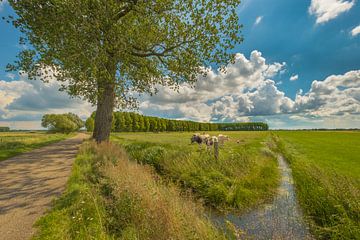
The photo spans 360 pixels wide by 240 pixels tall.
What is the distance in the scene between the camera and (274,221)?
6148 mm

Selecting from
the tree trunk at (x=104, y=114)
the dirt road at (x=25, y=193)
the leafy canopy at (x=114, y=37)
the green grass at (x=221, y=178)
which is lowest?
the green grass at (x=221, y=178)

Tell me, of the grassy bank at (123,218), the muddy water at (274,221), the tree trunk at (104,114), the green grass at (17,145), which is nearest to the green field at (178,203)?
the grassy bank at (123,218)

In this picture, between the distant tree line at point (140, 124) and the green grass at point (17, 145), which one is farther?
the distant tree line at point (140, 124)

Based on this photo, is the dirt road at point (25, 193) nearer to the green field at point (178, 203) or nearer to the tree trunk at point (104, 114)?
the green field at point (178, 203)

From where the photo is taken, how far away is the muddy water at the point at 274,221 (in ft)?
17.9

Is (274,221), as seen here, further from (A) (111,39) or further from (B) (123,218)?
(A) (111,39)

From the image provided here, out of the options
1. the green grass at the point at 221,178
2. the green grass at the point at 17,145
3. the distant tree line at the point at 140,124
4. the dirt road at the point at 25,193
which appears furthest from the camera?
the distant tree line at the point at 140,124

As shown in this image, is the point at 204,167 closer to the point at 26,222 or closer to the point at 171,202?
the point at 171,202

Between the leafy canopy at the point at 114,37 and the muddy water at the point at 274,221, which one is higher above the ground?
the leafy canopy at the point at 114,37

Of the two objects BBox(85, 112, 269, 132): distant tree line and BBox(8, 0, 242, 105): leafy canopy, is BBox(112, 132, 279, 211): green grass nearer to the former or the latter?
BBox(8, 0, 242, 105): leafy canopy

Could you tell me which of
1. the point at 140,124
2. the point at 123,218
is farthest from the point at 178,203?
the point at 140,124

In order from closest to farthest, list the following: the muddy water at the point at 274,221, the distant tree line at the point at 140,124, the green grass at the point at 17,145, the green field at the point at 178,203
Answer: the green field at the point at 178,203, the muddy water at the point at 274,221, the green grass at the point at 17,145, the distant tree line at the point at 140,124

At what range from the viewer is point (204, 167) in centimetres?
1102

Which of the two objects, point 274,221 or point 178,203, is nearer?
point 178,203
